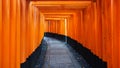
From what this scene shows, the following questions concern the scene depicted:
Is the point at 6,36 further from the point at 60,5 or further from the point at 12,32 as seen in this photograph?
Answer: the point at 60,5

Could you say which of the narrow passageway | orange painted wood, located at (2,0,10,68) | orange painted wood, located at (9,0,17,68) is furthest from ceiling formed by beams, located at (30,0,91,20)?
orange painted wood, located at (2,0,10,68)

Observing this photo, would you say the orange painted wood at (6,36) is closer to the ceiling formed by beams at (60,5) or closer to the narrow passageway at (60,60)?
the ceiling formed by beams at (60,5)

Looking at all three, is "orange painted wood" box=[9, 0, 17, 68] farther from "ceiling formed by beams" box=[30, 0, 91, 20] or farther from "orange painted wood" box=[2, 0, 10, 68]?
"ceiling formed by beams" box=[30, 0, 91, 20]

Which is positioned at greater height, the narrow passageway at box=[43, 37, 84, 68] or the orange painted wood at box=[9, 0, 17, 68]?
the orange painted wood at box=[9, 0, 17, 68]

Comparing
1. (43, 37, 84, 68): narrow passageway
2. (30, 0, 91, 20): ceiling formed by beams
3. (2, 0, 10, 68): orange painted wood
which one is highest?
(30, 0, 91, 20): ceiling formed by beams

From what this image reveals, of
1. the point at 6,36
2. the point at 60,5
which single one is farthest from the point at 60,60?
the point at 6,36

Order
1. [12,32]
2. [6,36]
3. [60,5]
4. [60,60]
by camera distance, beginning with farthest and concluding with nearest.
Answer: [60,60] < [60,5] < [12,32] < [6,36]

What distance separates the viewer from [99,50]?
11.3 metres

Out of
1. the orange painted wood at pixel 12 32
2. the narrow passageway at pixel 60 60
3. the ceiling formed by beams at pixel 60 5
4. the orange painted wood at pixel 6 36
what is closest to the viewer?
the orange painted wood at pixel 6 36

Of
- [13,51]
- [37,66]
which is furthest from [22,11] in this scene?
[37,66]

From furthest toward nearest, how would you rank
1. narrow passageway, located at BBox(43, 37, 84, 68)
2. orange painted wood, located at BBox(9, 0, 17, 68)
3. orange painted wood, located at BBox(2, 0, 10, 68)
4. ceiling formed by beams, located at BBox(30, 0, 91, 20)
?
narrow passageway, located at BBox(43, 37, 84, 68)
ceiling formed by beams, located at BBox(30, 0, 91, 20)
orange painted wood, located at BBox(9, 0, 17, 68)
orange painted wood, located at BBox(2, 0, 10, 68)

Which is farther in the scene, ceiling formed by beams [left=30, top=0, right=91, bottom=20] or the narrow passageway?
the narrow passageway

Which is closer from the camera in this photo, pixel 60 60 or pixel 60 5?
pixel 60 5

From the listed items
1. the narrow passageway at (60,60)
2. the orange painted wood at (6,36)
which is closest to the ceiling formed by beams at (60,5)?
the narrow passageway at (60,60)
